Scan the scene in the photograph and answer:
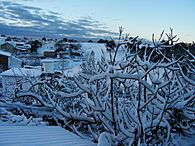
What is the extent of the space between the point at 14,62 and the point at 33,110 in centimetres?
3364

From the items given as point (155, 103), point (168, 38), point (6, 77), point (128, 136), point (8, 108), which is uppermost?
point (168, 38)

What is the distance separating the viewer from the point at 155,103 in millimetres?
4742

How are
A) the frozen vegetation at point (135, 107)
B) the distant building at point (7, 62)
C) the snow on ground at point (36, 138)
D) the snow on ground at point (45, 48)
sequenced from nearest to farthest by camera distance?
the frozen vegetation at point (135, 107), the snow on ground at point (36, 138), the distant building at point (7, 62), the snow on ground at point (45, 48)

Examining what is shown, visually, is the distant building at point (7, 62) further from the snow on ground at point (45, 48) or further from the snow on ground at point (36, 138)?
the snow on ground at point (36, 138)

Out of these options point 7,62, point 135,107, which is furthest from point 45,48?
point 135,107

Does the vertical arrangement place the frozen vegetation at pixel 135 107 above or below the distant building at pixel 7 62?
above

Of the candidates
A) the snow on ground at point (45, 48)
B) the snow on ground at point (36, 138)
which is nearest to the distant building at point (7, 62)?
the snow on ground at point (45, 48)

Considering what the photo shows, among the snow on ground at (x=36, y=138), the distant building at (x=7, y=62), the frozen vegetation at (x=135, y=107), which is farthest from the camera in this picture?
the distant building at (x=7, y=62)

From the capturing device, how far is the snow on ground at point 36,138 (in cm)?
394

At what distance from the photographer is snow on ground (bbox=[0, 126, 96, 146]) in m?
3.94

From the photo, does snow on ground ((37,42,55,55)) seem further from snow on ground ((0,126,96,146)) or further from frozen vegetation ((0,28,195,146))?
A: snow on ground ((0,126,96,146))

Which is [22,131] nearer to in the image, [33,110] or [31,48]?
[33,110]

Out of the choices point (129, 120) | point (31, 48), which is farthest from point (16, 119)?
point (31, 48)

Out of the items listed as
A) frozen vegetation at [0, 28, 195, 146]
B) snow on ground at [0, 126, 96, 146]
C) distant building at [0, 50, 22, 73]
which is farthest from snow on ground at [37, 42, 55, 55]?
snow on ground at [0, 126, 96, 146]
